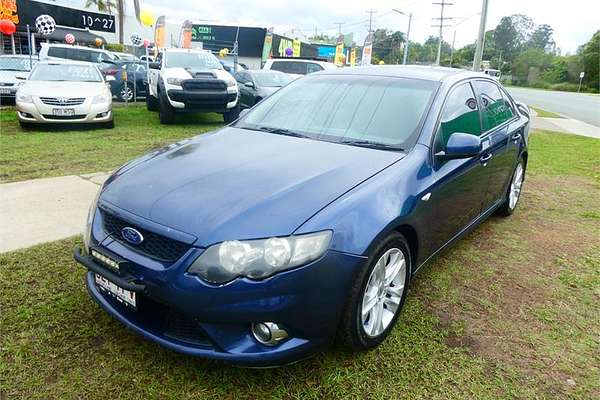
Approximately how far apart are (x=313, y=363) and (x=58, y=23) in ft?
88.5

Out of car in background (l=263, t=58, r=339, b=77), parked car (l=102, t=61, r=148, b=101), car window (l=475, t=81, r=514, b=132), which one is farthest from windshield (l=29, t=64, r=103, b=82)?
car window (l=475, t=81, r=514, b=132)

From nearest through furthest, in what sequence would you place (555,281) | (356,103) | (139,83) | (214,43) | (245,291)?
(245,291)
(356,103)
(555,281)
(139,83)
(214,43)

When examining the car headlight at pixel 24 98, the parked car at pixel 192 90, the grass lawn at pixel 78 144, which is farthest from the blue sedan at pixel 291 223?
the parked car at pixel 192 90

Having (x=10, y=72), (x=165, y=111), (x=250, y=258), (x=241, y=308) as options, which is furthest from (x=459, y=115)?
(x=10, y=72)

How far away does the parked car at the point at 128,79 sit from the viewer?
14258 millimetres

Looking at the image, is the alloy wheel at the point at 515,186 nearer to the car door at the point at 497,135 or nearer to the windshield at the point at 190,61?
the car door at the point at 497,135

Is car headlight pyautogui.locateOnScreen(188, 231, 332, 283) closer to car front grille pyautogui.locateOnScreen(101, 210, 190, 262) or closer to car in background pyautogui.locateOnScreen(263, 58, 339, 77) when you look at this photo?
car front grille pyautogui.locateOnScreen(101, 210, 190, 262)

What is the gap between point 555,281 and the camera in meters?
3.62

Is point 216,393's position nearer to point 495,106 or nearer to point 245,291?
point 245,291

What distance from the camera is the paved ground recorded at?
3.85 metres

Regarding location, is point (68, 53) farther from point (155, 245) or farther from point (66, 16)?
point (155, 245)

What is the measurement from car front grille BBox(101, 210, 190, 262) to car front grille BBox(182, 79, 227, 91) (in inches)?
334

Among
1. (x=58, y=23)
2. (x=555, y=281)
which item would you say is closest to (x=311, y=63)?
(x=555, y=281)

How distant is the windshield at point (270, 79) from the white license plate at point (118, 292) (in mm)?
10031
